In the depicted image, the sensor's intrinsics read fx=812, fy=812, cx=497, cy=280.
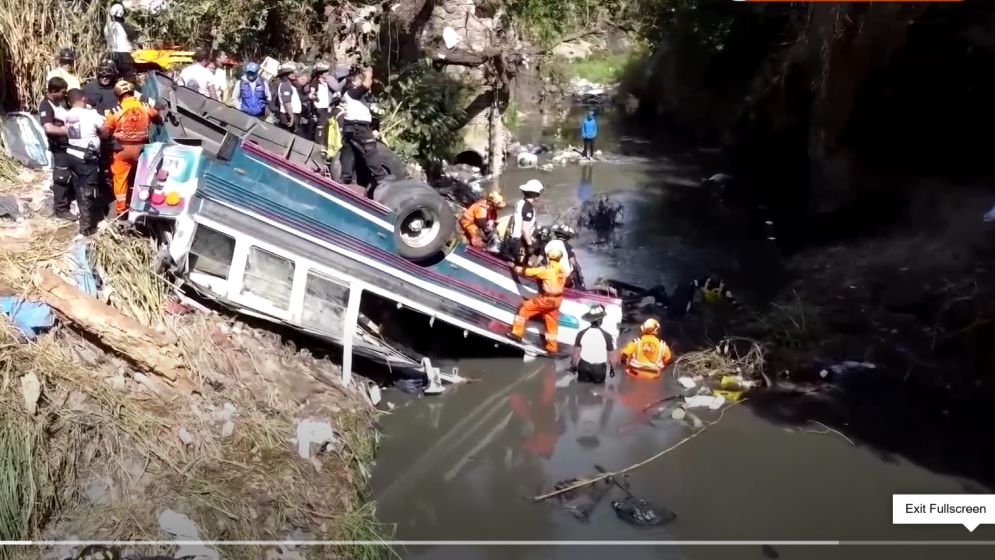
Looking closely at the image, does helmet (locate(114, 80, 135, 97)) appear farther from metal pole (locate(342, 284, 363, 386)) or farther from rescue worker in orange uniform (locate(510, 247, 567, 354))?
rescue worker in orange uniform (locate(510, 247, 567, 354))

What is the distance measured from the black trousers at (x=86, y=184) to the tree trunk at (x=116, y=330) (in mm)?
849

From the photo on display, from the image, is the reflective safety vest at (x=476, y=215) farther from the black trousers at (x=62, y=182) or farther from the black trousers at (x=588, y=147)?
the black trousers at (x=588, y=147)

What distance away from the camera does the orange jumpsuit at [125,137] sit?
21.9ft

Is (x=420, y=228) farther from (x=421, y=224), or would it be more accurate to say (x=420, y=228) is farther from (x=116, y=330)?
(x=116, y=330)

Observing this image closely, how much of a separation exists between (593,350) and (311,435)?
3.11 m

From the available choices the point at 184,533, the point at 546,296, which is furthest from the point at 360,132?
the point at 184,533

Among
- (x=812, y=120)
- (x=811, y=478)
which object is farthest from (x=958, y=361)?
(x=812, y=120)

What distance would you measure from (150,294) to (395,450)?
2.41 meters

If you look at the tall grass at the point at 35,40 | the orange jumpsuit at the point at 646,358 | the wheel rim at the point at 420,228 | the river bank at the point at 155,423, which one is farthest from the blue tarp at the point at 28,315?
the orange jumpsuit at the point at 646,358

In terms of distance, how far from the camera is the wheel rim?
24.0ft

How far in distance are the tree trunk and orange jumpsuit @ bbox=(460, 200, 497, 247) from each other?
3436 mm

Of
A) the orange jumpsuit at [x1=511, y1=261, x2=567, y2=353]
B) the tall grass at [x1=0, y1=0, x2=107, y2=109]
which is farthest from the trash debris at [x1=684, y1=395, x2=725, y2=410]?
the tall grass at [x1=0, y1=0, x2=107, y2=109]

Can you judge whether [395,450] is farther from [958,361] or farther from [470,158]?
[470,158]

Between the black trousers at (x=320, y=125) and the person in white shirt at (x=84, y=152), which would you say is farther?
the black trousers at (x=320, y=125)
